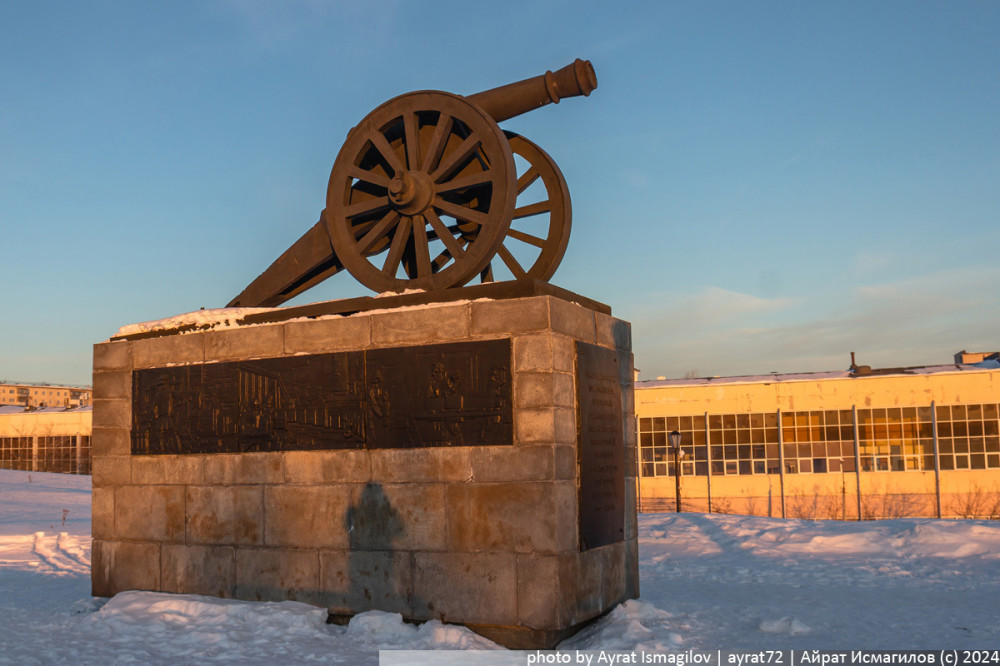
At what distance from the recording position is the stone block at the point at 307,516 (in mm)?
7465

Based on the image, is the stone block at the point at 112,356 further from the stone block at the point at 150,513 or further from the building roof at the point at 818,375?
the building roof at the point at 818,375

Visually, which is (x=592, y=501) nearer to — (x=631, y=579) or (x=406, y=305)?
(x=631, y=579)

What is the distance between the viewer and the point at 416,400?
7238mm

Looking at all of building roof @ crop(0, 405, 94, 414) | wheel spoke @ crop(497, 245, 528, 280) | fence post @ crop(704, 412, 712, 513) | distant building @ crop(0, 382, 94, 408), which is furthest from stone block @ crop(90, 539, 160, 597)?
distant building @ crop(0, 382, 94, 408)

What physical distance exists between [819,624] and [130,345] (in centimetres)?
737

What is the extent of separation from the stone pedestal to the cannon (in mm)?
974

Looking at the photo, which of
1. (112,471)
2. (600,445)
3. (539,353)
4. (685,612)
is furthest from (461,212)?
(112,471)

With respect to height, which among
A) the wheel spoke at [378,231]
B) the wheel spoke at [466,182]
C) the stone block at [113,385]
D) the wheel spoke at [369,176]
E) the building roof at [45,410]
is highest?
the wheel spoke at [369,176]

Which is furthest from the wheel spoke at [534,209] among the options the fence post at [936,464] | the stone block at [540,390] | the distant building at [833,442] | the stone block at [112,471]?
the fence post at [936,464]

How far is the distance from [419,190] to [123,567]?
495cm

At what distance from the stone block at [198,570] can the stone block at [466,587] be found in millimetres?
2097

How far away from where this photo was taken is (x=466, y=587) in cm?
681

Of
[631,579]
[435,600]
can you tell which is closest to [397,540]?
[435,600]

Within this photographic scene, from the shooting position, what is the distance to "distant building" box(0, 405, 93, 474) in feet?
140
